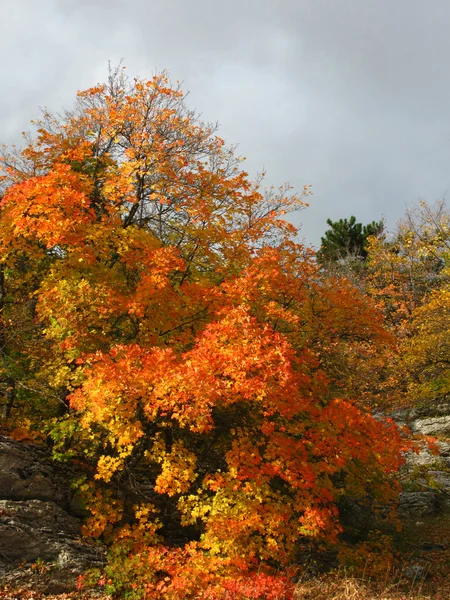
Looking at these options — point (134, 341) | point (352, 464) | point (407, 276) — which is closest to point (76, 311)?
point (134, 341)

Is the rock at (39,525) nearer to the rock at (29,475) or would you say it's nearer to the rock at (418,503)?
the rock at (29,475)

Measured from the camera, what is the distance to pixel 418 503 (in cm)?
1783

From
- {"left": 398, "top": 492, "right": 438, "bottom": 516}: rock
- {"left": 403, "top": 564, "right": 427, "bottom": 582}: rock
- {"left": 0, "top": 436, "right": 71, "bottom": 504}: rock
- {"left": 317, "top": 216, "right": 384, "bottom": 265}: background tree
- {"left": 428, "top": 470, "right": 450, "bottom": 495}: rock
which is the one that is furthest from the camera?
{"left": 317, "top": 216, "right": 384, "bottom": 265}: background tree

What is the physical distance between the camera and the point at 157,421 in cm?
996

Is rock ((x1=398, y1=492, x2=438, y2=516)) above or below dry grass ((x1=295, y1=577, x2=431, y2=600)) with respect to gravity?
above

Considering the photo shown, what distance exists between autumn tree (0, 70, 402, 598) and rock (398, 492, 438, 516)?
6939mm

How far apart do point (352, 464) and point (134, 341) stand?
6.06 m

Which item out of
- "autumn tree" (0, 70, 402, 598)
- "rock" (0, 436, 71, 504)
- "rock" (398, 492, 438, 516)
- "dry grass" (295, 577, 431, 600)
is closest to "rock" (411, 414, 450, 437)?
"rock" (398, 492, 438, 516)

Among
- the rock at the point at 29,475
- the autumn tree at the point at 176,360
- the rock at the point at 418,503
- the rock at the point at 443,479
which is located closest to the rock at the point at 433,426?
the rock at the point at 443,479

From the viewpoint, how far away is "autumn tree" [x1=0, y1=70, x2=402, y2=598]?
8359mm

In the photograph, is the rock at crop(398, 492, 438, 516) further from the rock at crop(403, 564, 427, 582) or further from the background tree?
the background tree

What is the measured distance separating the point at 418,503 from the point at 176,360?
13783mm

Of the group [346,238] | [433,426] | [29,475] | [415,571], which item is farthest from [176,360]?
[346,238]

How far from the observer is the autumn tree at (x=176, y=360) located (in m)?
8.36
